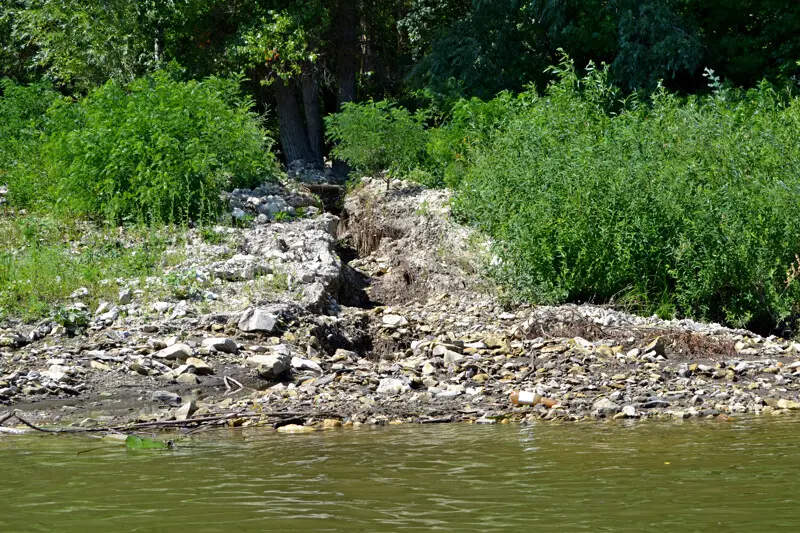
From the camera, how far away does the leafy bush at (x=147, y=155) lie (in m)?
12.9

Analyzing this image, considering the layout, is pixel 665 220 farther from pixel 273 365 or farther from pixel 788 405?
pixel 273 365

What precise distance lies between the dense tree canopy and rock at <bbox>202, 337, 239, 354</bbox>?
11.6 m

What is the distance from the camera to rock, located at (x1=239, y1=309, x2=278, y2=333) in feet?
31.7

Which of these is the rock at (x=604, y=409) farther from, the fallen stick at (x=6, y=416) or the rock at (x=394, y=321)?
the fallen stick at (x=6, y=416)

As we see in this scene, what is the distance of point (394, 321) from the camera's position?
10812 mm

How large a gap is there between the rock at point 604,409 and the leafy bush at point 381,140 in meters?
9.79

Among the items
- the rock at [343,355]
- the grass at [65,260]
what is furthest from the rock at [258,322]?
the grass at [65,260]

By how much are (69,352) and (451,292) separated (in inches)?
204

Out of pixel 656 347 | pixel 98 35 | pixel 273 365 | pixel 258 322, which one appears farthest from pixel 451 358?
pixel 98 35

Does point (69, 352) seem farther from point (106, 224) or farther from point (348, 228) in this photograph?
point (348, 228)

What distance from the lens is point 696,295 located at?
1030cm

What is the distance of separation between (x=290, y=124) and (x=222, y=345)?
13798 mm

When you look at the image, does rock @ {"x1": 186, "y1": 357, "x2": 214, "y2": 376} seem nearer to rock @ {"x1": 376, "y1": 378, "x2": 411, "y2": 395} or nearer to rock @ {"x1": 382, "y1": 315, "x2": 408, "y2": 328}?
rock @ {"x1": 376, "y1": 378, "x2": 411, "y2": 395}

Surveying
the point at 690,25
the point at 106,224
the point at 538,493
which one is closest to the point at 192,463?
the point at 538,493
